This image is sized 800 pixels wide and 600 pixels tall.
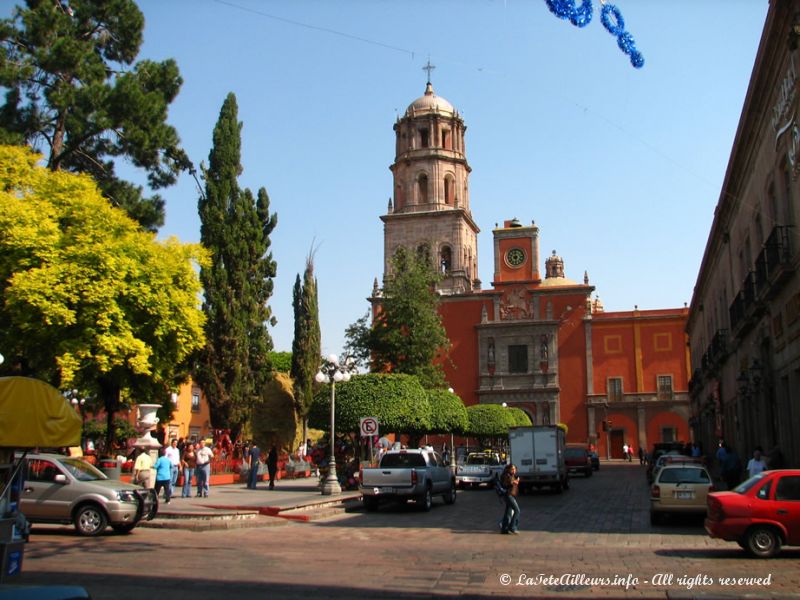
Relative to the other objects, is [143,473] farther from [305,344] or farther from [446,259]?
[446,259]

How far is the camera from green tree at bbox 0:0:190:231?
29156 millimetres

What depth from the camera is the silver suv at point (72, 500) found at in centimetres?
1363

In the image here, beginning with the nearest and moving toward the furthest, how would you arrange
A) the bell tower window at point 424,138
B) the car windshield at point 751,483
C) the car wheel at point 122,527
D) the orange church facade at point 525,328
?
the car windshield at point 751,483
the car wheel at point 122,527
the orange church facade at point 525,328
the bell tower window at point 424,138

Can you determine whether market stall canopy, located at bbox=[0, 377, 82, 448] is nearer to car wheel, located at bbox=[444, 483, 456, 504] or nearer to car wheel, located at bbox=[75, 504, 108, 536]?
car wheel, located at bbox=[75, 504, 108, 536]

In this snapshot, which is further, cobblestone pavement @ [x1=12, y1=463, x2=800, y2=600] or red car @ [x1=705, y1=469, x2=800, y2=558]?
red car @ [x1=705, y1=469, x2=800, y2=558]

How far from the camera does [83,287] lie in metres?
22.5

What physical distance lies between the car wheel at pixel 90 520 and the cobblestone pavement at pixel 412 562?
10.9 inches

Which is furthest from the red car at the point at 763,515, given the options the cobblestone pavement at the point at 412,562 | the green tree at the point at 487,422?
the green tree at the point at 487,422

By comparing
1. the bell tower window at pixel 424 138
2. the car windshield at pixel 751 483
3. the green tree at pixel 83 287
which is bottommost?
the car windshield at pixel 751 483

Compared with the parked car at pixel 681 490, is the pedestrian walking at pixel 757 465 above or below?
above

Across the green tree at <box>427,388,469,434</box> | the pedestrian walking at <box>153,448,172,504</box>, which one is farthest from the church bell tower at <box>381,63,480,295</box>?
the pedestrian walking at <box>153,448,172,504</box>

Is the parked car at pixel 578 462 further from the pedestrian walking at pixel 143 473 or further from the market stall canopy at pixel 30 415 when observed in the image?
the market stall canopy at pixel 30 415

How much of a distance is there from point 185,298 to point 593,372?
1572 inches

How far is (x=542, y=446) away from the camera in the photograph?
1087 inches
